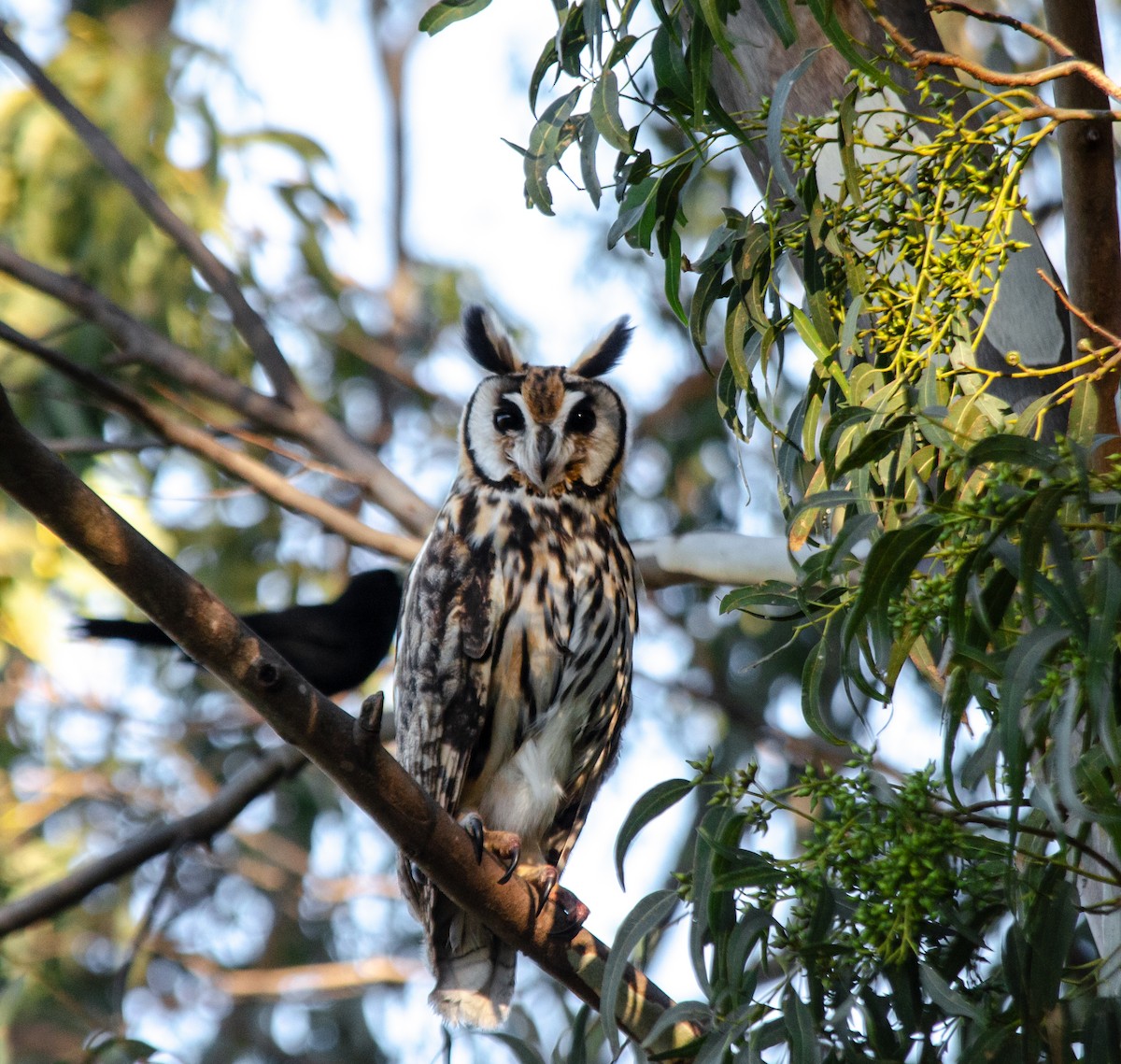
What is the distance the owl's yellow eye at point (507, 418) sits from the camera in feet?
9.18

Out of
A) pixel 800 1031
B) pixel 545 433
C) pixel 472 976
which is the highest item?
pixel 545 433

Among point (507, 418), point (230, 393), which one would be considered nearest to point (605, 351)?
point (507, 418)

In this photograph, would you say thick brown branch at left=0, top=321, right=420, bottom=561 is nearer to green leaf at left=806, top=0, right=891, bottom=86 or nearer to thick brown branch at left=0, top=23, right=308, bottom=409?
thick brown branch at left=0, top=23, right=308, bottom=409

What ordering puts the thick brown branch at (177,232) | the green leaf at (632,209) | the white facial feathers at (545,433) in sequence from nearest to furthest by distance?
the green leaf at (632,209) < the white facial feathers at (545,433) < the thick brown branch at (177,232)

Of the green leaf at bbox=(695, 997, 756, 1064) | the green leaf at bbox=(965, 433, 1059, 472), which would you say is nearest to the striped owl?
the green leaf at bbox=(695, 997, 756, 1064)

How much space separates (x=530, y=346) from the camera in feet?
19.5

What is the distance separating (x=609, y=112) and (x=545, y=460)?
46.8 inches

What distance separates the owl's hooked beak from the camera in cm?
271

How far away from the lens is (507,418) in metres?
2.82

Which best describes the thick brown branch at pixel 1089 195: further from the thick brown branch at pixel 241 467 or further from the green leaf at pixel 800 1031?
the thick brown branch at pixel 241 467

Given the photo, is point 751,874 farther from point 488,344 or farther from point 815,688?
point 488,344

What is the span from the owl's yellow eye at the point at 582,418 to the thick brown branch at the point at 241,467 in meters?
0.68

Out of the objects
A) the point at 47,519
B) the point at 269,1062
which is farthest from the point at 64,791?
the point at 47,519

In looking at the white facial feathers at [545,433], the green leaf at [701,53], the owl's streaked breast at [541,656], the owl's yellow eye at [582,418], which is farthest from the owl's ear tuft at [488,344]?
the green leaf at [701,53]
